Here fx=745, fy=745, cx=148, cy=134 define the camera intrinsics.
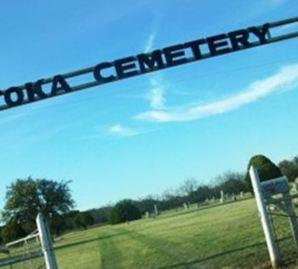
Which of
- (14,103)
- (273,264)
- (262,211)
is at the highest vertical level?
(14,103)

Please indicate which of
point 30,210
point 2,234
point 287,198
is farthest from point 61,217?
point 287,198

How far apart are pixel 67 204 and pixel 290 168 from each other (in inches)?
1829

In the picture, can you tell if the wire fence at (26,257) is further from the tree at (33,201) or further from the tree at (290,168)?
the tree at (33,201)

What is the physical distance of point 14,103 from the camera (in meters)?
15.2

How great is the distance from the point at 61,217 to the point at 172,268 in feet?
276

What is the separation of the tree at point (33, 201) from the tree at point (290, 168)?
39.7 m

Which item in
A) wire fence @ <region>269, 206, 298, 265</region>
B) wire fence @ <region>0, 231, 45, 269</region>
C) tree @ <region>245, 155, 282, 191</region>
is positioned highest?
tree @ <region>245, 155, 282, 191</region>

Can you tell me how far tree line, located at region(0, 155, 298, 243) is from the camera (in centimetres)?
6372

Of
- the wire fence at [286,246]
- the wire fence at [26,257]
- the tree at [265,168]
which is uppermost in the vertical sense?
the tree at [265,168]

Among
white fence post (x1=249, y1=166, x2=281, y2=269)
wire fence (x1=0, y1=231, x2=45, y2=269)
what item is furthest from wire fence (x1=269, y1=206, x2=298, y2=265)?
wire fence (x1=0, y1=231, x2=45, y2=269)

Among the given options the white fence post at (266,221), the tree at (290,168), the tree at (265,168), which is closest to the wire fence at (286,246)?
the white fence post at (266,221)

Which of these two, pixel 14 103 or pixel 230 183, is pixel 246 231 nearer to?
pixel 14 103

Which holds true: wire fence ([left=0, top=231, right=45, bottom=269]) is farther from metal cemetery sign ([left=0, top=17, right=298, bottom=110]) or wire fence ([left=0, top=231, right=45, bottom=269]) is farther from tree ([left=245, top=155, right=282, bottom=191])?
tree ([left=245, top=155, right=282, bottom=191])

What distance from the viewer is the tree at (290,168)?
2339 inches
